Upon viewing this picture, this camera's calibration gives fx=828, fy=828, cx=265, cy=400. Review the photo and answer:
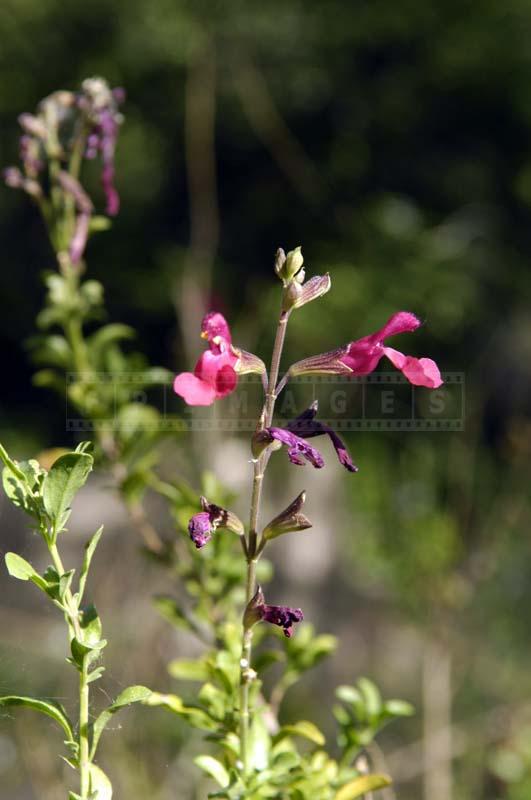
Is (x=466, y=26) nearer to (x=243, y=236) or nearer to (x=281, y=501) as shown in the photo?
(x=243, y=236)

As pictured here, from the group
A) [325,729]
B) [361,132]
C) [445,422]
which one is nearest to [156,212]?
[361,132]

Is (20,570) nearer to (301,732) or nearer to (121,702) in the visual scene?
(121,702)

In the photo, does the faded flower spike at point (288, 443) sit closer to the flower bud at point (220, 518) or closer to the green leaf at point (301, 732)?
the flower bud at point (220, 518)

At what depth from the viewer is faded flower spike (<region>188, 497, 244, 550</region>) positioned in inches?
14.7

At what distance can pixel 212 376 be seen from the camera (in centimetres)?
39

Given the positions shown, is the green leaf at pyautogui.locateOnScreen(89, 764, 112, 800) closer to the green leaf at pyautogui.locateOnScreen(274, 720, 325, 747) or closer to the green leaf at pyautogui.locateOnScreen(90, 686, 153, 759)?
the green leaf at pyautogui.locateOnScreen(90, 686, 153, 759)

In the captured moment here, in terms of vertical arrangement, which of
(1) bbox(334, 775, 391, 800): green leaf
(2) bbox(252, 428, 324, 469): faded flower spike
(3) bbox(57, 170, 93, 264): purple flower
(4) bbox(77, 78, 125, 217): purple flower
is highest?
(4) bbox(77, 78, 125, 217): purple flower

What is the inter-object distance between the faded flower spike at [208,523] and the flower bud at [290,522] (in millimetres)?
14

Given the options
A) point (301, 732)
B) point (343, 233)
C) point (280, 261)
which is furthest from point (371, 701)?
point (343, 233)

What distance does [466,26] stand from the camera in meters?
2.84

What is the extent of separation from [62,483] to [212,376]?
0.09m

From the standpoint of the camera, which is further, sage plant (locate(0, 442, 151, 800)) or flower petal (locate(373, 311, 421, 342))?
flower petal (locate(373, 311, 421, 342))

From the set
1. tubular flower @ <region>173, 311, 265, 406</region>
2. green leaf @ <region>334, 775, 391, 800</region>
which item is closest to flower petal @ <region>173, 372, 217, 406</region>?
tubular flower @ <region>173, 311, 265, 406</region>

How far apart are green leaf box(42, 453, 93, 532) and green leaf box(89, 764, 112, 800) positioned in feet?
0.36
